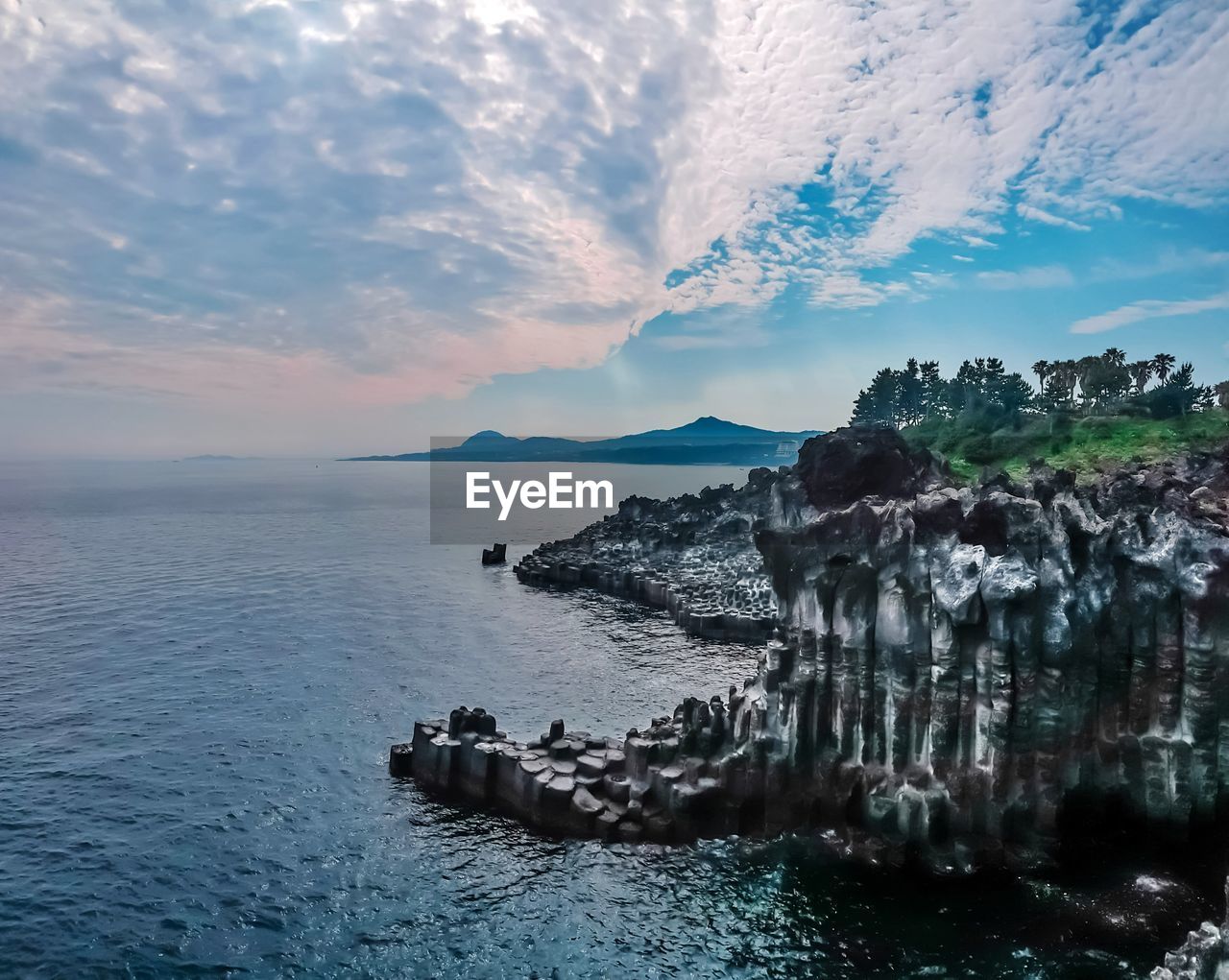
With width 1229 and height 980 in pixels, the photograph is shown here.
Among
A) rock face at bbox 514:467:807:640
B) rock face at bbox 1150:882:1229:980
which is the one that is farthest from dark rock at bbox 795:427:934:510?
rock face at bbox 1150:882:1229:980

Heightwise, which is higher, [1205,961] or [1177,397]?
[1177,397]

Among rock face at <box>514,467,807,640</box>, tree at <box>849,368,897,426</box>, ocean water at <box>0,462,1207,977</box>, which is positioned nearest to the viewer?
ocean water at <box>0,462,1207,977</box>

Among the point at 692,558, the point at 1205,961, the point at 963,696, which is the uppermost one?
the point at 963,696

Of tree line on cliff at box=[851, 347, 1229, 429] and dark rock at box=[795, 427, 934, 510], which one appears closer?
dark rock at box=[795, 427, 934, 510]

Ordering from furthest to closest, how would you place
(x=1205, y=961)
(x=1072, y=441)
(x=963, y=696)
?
(x=1072, y=441) < (x=963, y=696) < (x=1205, y=961)

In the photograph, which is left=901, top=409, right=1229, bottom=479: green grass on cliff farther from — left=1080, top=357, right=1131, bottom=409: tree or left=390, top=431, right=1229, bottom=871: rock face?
left=390, top=431, right=1229, bottom=871: rock face

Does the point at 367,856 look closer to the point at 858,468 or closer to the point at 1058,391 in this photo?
the point at 858,468

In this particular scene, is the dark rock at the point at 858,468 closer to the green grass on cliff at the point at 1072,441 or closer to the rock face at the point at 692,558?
the rock face at the point at 692,558

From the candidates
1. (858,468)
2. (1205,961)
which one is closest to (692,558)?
(858,468)
